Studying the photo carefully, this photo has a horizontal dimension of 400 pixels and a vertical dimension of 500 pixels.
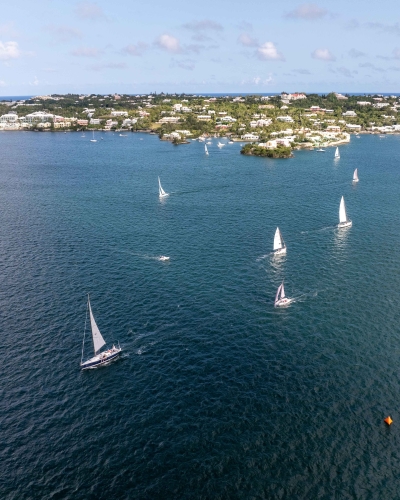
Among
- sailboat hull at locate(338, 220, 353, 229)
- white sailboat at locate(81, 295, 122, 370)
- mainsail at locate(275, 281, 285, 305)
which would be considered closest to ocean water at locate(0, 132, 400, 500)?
white sailboat at locate(81, 295, 122, 370)

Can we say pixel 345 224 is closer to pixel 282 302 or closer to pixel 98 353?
pixel 282 302

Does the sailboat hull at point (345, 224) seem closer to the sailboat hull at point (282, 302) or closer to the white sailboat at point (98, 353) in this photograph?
the sailboat hull at point (282, 302)

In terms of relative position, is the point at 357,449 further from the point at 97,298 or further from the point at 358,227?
the point at 358,227

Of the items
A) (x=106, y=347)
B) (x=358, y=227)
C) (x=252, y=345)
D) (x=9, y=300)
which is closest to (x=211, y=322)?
(x=252, y=345)

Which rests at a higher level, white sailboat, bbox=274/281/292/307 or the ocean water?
white sailboat, bbox=274/281/292/307

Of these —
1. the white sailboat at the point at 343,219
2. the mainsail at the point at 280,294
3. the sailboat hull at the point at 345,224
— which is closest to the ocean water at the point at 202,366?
the mainsail at the point at 280,294

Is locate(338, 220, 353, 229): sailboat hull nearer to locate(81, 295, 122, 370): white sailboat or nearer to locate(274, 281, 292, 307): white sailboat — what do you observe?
locate(274, 281, 292, 307): white sailboat

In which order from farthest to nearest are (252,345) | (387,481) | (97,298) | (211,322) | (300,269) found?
(300,269) < (97,298) < (211,322) < (252,345) < (387,481)
